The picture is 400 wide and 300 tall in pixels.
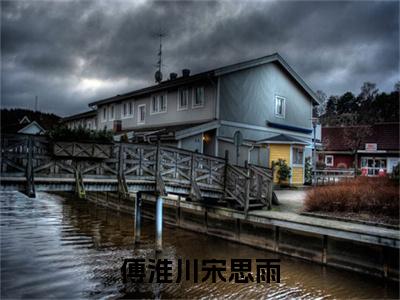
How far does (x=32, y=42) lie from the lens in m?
13.6

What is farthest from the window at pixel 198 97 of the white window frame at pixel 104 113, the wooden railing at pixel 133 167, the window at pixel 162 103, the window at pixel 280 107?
the white window frame at pixel 104 113

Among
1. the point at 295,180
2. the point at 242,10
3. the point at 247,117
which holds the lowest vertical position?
the point at 295,180

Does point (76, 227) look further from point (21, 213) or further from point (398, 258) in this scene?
point (398, 258)

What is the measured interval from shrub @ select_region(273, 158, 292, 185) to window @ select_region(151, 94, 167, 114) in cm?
794

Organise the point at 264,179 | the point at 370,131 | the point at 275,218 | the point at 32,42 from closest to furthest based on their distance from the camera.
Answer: the point at 275,218, the point at 32,42, the point at 264,179, the point at 370,131

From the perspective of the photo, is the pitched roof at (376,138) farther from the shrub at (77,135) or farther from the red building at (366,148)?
the shrub at (77,135)

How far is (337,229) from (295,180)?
39.7ft

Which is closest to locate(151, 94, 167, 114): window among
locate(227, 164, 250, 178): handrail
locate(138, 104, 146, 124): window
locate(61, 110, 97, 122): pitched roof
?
locate(138, 104, 146, 124): window

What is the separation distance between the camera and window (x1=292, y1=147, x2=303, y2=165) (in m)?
22.2

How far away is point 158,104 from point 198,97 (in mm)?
3994

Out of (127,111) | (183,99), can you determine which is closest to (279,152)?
(183,99)

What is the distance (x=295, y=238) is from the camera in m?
11.3

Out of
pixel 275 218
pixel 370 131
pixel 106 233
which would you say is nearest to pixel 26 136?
pixel 106 233

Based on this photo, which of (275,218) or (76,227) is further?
(76,227)
